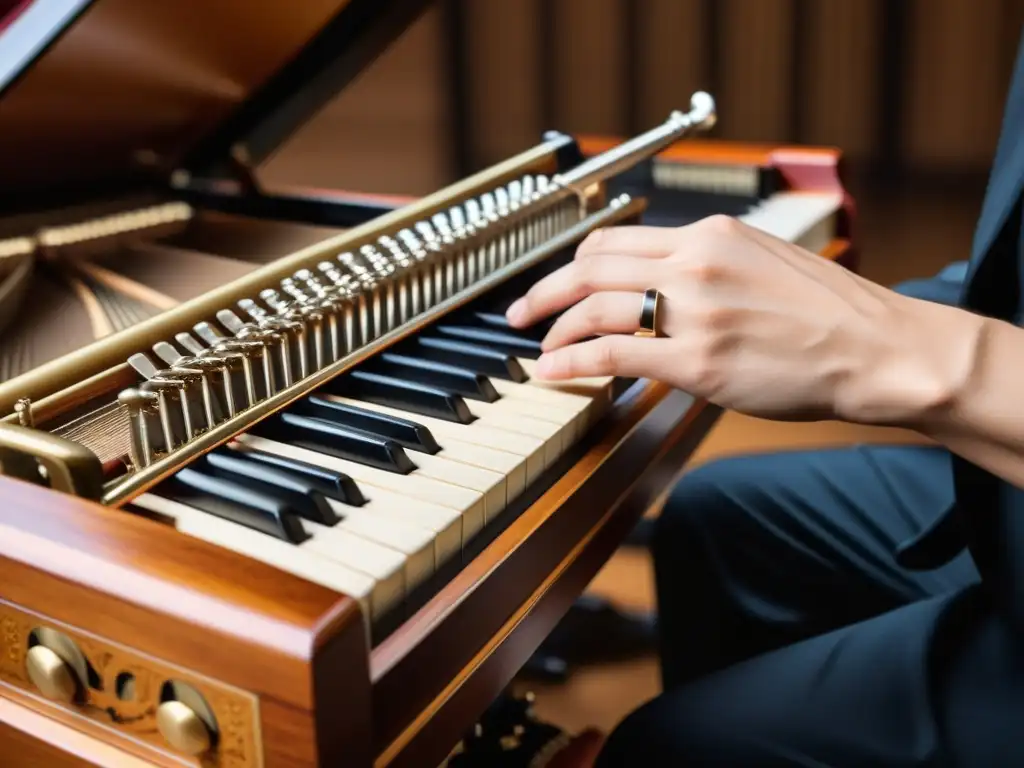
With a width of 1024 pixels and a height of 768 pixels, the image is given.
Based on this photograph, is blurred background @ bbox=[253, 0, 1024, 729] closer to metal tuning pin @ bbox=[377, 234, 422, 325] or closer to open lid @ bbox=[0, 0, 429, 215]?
open lid @ bbox=[0, 0, 429, 215]

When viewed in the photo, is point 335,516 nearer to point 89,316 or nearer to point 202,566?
point 202,566

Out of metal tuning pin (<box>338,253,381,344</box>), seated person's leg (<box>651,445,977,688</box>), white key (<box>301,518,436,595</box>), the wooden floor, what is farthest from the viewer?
the wooden floor

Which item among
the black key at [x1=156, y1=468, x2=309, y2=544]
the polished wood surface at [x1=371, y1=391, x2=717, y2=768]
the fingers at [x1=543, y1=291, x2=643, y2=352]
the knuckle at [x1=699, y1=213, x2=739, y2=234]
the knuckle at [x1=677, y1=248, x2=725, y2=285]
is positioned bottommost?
the polished wood surface at [x1=371, y1=391, x2=717, y2=768]

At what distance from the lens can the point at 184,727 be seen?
20.9 inches

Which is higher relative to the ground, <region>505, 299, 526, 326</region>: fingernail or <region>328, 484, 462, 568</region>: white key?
<region>505, 299, 526, 326</region>: fingernail

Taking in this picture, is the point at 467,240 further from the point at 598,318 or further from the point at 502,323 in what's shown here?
the point at 598,318

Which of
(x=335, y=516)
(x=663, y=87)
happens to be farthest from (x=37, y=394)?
(x=663, y=87)

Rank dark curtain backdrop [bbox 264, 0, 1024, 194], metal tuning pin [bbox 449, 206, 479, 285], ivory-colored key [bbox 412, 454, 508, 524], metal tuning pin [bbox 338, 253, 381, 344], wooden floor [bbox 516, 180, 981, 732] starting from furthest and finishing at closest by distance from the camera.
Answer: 1. wooden floor [bbox 516, 180, 981, 732]
2. dark curtain backdrop [bbox 264, 0, 1024, 194]
3. metal tuning pin [bbox 449, 206, 479, 285]
4. metal tuning pin [bbox 338, 253, 381, 344]
5. ivory-colored key [bbox 412, 454, 508, 524]

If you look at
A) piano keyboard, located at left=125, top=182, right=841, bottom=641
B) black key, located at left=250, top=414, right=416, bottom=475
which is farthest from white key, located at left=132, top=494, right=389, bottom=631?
black key, located at left=250, top=414, right=416, bottom=475

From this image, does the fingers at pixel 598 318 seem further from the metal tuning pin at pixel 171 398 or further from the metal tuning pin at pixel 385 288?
the metal tuning pin at pixel 171 398

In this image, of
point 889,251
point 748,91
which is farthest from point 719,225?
point 889,251

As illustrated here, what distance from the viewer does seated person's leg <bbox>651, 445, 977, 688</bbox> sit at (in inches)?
47.2

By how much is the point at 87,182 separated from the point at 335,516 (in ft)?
3.30

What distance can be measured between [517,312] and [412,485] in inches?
11.9
